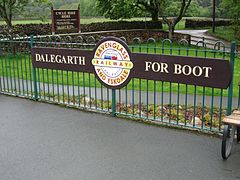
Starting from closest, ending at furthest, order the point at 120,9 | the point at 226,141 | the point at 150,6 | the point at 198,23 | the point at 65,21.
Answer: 1. the point at 226,141
2. the point at 65,21
3. the point at 120,9
4. the point at 150,6
5. the point at 198,23

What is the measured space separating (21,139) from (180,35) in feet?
71.8

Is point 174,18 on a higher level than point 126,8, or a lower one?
lower

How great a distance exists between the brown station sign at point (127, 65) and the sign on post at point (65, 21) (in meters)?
9.71

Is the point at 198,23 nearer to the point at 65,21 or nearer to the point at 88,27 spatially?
→ the point at 88,27

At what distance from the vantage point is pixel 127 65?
6.37 metres

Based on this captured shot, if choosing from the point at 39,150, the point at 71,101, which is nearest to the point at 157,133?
the point at 39,150

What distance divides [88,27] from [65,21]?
4945 millimetres

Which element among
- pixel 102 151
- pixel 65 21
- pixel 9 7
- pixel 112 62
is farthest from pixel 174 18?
pixel 102 151

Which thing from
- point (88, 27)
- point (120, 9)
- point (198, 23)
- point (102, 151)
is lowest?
point (102, 151)

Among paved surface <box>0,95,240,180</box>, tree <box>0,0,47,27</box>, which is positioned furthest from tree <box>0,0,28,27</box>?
paved surface <box>0,95,240,180</box>

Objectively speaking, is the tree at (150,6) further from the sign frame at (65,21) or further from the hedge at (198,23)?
the hedge at (198,23)

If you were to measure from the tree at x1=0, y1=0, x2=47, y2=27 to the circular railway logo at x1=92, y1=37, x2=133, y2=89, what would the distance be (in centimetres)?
1300

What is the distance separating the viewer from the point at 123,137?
579cm

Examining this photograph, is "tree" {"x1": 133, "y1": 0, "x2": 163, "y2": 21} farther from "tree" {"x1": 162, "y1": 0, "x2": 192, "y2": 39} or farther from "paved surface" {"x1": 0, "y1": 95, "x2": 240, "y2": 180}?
"paved surface" {"x1": 0, "y1": 95, "x2": 240, "y2": 180}
